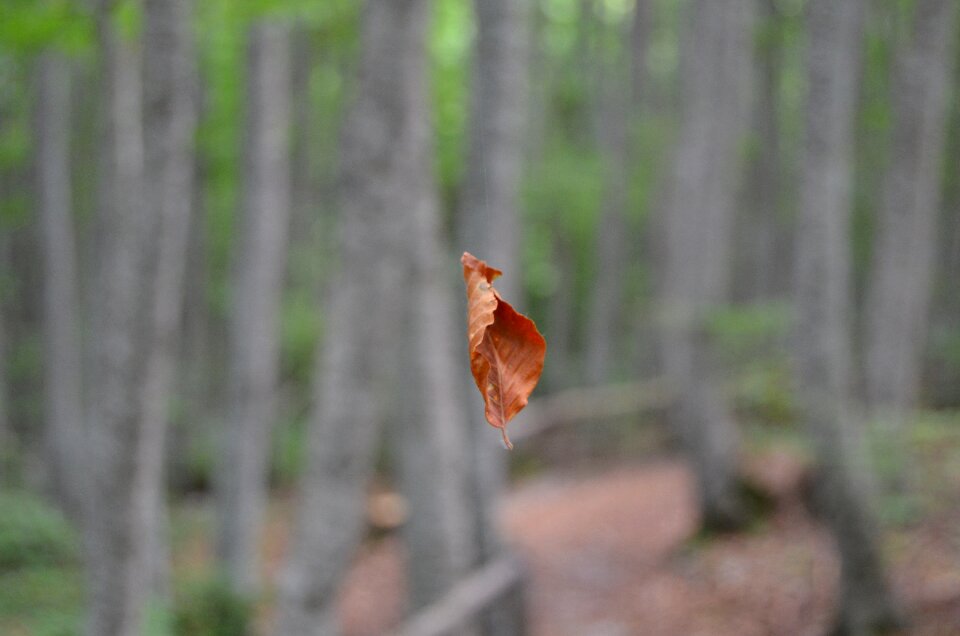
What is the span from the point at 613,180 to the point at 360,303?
52.7 feet

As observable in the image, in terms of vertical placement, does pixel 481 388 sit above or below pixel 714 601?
above

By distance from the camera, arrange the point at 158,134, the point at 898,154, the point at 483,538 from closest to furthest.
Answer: the point at 158,134
the point at 483,538
the point at 898,154

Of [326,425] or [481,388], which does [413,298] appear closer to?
[326,425]

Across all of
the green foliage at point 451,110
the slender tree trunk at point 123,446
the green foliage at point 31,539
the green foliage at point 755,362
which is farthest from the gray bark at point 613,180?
the slender tree trunk at point 123,446

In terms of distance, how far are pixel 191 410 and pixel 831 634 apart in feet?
58.8

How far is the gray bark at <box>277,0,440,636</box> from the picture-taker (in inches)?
218

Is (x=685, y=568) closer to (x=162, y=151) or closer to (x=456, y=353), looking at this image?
(x=456, y=353)

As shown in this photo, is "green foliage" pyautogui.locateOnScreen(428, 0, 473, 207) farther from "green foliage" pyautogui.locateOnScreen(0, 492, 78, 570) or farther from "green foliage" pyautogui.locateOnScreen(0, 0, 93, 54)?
"green foliage" pyautogui.locateOnScreen(0, 0, 93, 54)

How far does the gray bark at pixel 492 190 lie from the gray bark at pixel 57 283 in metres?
7.69

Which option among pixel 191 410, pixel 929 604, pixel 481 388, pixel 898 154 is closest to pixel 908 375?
pixel 898 154

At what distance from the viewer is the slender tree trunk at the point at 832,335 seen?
648 cm

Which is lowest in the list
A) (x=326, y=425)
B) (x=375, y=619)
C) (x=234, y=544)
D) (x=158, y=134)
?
(x=375, y=619)

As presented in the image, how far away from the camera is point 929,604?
6668 mm

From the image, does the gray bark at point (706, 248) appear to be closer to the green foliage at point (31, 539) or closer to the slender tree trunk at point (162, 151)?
the slender tree trunk at point (162, 151)
